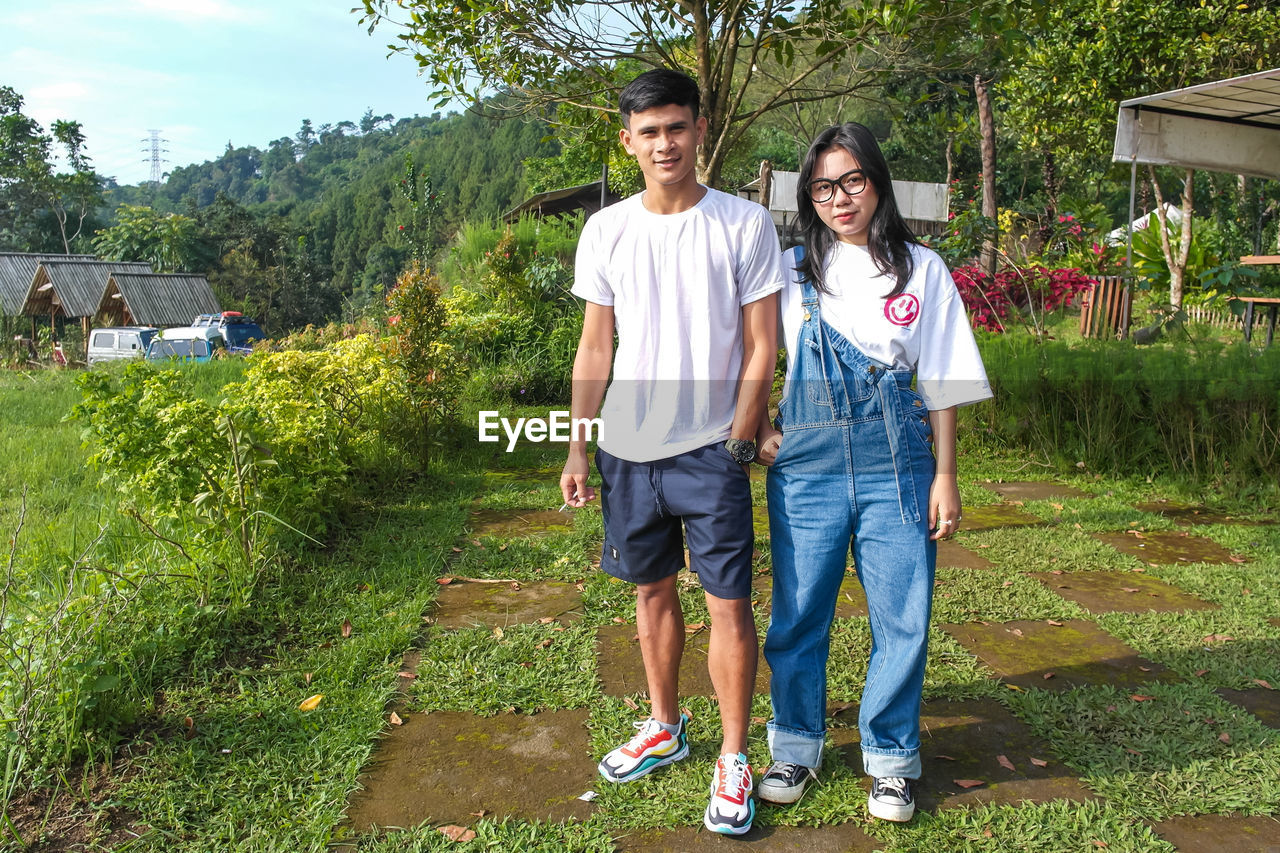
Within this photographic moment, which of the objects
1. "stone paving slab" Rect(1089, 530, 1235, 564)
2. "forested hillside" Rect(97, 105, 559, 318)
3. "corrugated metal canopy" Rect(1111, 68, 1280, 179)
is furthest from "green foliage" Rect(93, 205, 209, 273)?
"stone paving slab" Rect(1089, 530, 1235, 564)

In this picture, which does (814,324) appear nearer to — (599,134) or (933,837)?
(933,837)

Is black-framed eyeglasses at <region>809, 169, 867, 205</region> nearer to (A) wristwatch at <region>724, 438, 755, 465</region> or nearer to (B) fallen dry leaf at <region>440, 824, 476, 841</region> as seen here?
(A) wristwatch at <region>724, 438, 755, 465</region>

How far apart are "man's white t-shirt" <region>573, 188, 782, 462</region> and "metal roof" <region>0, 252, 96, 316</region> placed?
41403 millimetres

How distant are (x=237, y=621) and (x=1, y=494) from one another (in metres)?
2.95

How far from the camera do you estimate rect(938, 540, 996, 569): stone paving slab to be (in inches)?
164

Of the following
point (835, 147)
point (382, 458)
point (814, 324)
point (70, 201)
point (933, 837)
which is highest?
point (70, 201)

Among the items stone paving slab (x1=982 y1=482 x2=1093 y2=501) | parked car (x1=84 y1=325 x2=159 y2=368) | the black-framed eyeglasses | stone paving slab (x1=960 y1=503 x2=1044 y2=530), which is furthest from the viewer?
parked car (x1=84 y1=325 x2=159 y2=368)

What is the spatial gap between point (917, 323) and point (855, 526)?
521mm

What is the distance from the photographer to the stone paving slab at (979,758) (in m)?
2.36

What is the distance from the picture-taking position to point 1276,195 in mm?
28703

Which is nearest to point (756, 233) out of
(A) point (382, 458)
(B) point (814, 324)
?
(B) point (814, 324)

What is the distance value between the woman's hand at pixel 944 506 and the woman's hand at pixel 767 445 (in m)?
0.39

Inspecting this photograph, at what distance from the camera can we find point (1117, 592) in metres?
3.85
